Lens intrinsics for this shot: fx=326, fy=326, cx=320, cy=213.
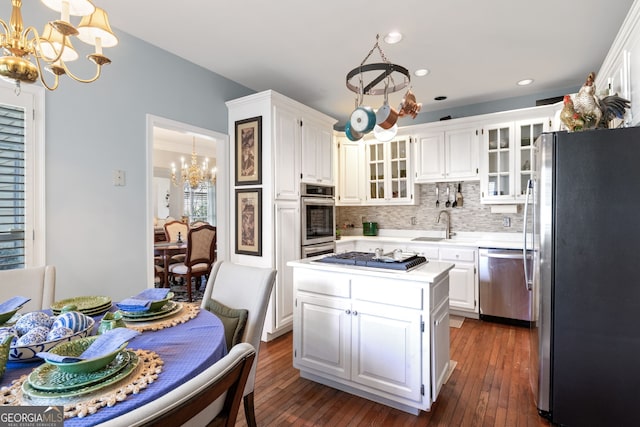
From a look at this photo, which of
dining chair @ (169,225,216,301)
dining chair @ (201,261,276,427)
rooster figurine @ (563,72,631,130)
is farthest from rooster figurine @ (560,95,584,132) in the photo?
dining chair @ (169,225,216,301)

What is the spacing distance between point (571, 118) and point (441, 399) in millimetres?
2015

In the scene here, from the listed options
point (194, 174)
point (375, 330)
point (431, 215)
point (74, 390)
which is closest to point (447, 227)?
point (431, 215)

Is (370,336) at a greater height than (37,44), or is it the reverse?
(37,44)

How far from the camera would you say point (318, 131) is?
3.83m

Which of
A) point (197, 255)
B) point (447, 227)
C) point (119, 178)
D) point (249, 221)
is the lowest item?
point (197, 255)

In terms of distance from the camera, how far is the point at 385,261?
7.04 ft

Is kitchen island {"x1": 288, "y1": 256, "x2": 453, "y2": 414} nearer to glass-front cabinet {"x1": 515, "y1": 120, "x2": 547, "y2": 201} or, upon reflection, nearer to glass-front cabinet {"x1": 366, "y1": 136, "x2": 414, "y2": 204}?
glass-front cabinet {"x1": 515, "y1": 120, "x2": 547, "y2": 201}

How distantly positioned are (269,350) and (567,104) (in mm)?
2989

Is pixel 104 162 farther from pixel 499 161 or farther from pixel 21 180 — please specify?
pixel 499 161

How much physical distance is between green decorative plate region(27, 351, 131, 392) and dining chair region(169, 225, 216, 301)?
350 centimetres

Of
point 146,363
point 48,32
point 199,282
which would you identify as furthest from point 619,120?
point 199,282

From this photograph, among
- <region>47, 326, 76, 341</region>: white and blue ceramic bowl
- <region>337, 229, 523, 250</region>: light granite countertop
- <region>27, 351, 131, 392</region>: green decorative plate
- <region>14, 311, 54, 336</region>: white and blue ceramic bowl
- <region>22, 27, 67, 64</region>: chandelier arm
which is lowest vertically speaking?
<region>27, 351, 131, 392</region>: green decorative plate

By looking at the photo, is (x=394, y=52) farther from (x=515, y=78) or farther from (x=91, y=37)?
(x=91, y=37)

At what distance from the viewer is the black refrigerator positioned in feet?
5.62
